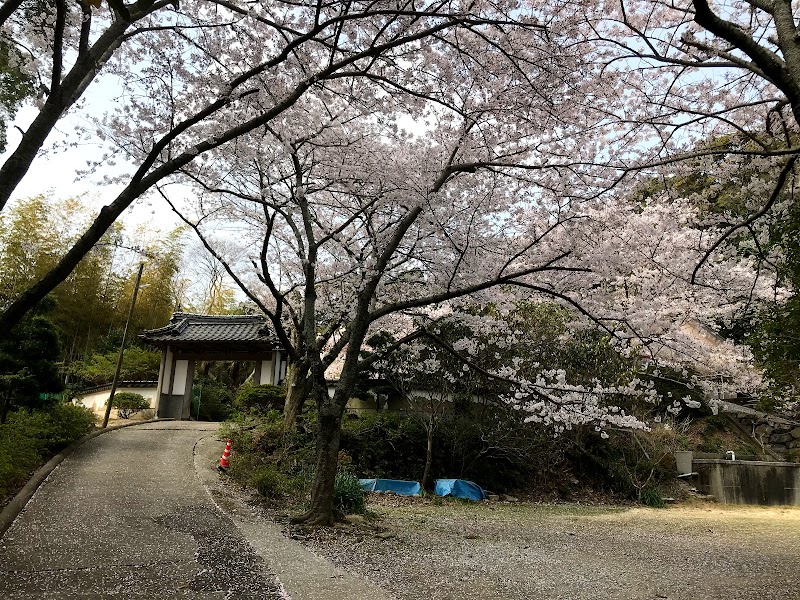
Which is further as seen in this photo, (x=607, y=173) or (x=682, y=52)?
(x=607, y=173)

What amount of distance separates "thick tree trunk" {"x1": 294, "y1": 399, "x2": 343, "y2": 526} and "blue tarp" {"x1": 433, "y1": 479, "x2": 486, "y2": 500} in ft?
14.0

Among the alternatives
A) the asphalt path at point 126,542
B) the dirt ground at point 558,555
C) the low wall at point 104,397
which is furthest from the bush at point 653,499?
the low wall at point 104,397

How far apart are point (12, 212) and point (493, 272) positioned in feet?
44.6

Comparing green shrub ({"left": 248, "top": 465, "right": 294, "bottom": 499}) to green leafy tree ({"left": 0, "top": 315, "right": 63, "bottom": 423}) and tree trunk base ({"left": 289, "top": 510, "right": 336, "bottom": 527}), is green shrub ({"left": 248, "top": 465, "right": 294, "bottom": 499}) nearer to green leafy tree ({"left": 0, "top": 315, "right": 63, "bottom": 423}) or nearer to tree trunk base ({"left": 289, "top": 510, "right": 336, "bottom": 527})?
tree trunk base ({"left": 289, "top": 510, "right": 336, "bottom": 527})

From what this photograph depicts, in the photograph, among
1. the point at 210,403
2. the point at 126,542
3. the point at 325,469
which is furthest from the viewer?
the point at 210,403

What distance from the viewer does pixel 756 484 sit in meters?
11.8

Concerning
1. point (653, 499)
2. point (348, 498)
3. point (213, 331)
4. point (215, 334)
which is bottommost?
point (653, 499)

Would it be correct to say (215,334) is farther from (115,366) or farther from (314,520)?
(314,520)

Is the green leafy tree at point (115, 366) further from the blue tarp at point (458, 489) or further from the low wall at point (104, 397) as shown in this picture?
the blue tarp at point (458, 489)

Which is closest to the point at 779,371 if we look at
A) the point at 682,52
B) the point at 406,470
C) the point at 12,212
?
the point at 682,52

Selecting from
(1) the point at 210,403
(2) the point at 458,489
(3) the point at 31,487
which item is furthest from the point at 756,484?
(1) the point at 210,403

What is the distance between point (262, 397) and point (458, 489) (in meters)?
5.33

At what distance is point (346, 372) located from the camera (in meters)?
5.99

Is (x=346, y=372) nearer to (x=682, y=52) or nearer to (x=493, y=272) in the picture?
(x=493, y=272)
